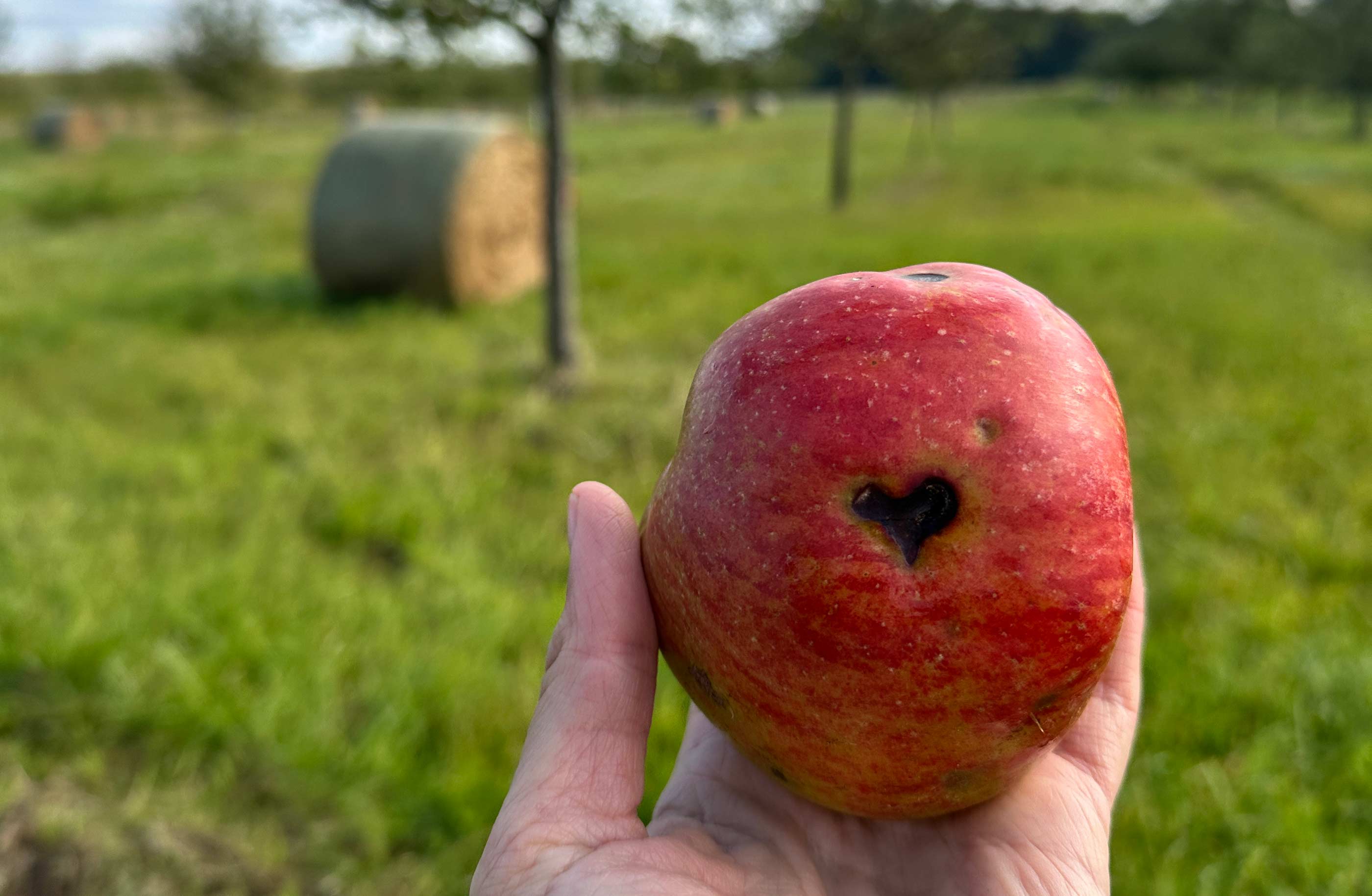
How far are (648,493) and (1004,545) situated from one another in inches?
123

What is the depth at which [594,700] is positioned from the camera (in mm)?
1487

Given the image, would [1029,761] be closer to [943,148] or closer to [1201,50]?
[943,148]

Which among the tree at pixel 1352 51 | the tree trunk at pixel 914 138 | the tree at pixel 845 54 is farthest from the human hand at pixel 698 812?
the tree at pixel 1352 51

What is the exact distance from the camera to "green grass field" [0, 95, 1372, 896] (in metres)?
2.34

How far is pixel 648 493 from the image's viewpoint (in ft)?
13.8

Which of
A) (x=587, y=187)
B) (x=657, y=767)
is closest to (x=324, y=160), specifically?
(x=657, y=767)

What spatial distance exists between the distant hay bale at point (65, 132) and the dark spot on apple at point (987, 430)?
3424 centimetres

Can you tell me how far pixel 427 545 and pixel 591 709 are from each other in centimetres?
233

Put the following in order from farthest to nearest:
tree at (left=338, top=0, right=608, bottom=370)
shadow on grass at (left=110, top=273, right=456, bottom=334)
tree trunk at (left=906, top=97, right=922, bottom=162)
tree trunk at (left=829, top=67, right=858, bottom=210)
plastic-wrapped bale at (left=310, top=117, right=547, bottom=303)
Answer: tree trunk at (left=906, top=97, right=922, bottom=162) → tree trunk at (left=829, top=67, right=858, bottom=210) → plastic-wrapped bale at (left=310, top=117, right=547, bottom=303) → shadow on grass at (left=110, top=273, right=456, bottom=334) → tree at (left=338, top=0, right=608, bottom=370)

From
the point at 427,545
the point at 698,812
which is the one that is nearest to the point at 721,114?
the point at 427,545

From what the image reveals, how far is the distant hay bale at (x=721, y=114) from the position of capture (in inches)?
1805

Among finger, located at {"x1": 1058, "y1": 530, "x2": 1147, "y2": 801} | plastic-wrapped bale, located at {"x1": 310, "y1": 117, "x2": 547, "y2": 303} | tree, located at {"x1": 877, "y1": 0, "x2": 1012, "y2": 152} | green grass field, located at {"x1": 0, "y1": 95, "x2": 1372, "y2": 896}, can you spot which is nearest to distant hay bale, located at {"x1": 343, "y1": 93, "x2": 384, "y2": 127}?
tree, located at {"x1": 877, "y1": 0, "x2": 1012, "y2": 152}

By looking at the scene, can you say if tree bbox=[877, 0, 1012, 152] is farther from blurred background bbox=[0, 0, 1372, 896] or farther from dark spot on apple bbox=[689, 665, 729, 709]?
dark spot on apple bbox=[689, 665, 729, 709]

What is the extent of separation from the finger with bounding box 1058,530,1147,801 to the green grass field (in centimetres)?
68
